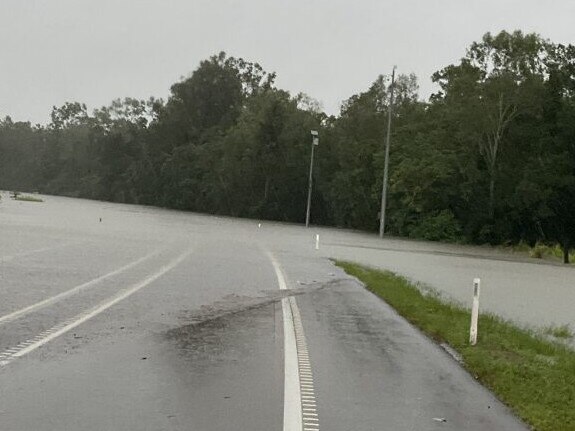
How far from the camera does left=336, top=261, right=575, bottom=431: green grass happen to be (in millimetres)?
7000

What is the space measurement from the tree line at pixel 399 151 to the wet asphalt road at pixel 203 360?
45.3 metres

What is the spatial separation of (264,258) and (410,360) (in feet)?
52.3

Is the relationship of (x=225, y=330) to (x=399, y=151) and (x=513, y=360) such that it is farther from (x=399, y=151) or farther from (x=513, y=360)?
(x=399, y=151)

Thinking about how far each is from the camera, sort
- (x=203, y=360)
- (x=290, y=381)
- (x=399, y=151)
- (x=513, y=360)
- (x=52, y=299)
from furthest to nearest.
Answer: (x=399, y=151) → (x=52, y=299) → (x=513, y=360) → (x=203, y=360) → (x=290, y=381)

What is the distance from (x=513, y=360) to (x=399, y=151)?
57987mm

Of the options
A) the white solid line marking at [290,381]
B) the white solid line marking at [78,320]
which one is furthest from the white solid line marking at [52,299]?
the white solid line marking at [290,381]

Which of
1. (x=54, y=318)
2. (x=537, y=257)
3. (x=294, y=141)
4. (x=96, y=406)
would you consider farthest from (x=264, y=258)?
(x=294, y=141)

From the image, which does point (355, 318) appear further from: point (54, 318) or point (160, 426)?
point (160, 426)

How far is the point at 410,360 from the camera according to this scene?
909 centimetres

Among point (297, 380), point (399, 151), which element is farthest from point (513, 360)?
point (399, 151)

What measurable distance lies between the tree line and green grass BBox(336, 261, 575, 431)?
4563 centimetres

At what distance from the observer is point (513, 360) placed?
929 centimetres

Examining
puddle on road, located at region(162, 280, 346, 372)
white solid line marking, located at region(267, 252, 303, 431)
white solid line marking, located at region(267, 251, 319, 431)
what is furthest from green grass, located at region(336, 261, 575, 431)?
puddle on road, located at region(162, 280, 346, 372)

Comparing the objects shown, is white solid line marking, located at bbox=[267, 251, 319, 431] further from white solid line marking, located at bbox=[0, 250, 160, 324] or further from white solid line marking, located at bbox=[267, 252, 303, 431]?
white solid line marking, located at bbox=[0, 250, 160, 324]
